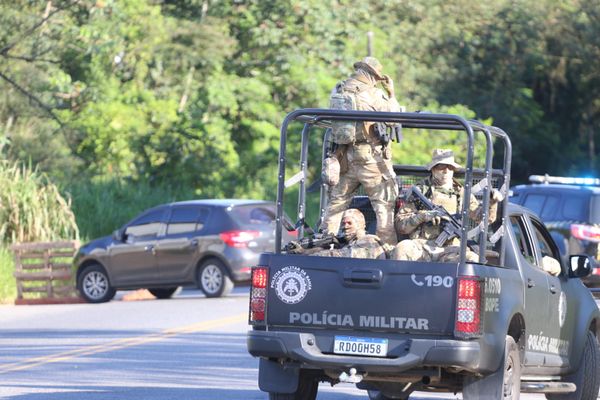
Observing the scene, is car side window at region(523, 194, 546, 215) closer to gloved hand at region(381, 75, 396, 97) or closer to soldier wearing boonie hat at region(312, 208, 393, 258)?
gloved hand at region(381, 75, 396, 97)

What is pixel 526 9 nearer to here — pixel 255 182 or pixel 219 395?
pixel 255 182

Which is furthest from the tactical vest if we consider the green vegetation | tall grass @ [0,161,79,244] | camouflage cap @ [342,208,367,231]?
the green vegetation

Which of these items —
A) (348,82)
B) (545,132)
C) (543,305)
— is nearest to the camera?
(543,305)

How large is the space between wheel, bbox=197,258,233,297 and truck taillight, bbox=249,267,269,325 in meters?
14.5

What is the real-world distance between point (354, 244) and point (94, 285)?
15.7 meters

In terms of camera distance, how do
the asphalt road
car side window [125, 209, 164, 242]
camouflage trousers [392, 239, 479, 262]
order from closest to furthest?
1. camouflage trousers [392, 239, 479, 262]
2. the asphalt road
3. car side window [125, 209, 164, 242]

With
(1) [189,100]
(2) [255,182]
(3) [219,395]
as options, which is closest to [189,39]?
(1) [189,100]

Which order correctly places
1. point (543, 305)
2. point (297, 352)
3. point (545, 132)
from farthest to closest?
point (545, 132) < point (543, 305) < point (297, 352)

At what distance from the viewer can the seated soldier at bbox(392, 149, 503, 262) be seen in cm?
1034

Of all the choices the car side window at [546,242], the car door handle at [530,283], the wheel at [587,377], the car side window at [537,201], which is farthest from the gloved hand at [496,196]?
the car side window at [537,201]

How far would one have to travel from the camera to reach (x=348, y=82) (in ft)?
39.0

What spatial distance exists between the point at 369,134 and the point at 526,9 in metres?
43.6

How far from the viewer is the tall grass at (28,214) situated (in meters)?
29.9

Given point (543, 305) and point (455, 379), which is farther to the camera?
point (543, 305)
